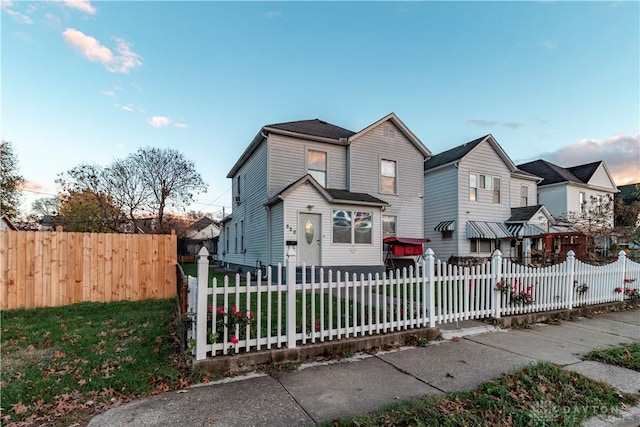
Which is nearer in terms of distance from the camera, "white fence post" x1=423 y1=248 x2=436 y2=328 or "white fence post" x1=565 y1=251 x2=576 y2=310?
"white fence post" x1=423 y1=248 x2=436 y2=328

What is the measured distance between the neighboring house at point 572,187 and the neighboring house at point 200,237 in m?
32.7

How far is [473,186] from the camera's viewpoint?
18312 millimetres

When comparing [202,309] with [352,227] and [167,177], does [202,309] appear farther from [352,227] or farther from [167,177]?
[167,177]

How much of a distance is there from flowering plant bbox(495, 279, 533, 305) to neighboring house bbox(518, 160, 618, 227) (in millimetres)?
18499

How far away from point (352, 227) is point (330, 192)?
174cm

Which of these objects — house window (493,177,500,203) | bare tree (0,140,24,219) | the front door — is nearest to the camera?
the front door

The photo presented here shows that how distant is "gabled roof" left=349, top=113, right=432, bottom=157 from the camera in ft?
49.2

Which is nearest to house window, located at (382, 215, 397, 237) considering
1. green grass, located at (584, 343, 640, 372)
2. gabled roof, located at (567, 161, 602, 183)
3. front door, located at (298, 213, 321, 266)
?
front door, located at (298, 213, 321, 266)

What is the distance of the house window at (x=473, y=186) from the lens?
1819 cm

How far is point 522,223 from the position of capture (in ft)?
59.6

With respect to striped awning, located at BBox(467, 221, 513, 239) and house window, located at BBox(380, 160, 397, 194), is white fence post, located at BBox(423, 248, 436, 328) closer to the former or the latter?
house window, located at BBox(380, 160, 397, 194)

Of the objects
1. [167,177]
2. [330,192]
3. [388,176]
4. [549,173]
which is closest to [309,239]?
[330,192]

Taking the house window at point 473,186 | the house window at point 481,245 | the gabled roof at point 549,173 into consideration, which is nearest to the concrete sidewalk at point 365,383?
the house window at point 481,245

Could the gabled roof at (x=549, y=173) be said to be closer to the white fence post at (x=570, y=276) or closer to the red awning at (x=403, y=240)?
the red awning at (x=403, y=240)
